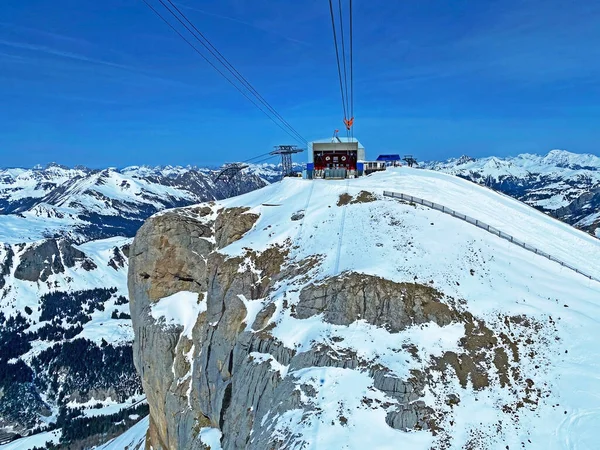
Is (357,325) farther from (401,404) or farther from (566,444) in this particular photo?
(566,444)

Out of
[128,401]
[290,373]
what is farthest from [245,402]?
[128,401]

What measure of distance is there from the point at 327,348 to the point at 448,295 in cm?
1051

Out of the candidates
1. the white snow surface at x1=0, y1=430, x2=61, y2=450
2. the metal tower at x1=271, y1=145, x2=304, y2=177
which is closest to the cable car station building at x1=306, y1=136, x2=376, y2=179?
the metal tower at x1=271, y1=145, x2=304, y2=177

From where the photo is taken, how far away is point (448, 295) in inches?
1271

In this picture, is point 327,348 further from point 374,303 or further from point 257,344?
point 257,344

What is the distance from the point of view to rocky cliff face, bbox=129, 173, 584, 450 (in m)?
24.9

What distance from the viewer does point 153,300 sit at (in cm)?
5253

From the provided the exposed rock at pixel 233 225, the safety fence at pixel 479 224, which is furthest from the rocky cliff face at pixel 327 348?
the safety fence at pixel 479 224

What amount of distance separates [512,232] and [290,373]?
29261 mm

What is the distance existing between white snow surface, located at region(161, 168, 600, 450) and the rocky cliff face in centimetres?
13

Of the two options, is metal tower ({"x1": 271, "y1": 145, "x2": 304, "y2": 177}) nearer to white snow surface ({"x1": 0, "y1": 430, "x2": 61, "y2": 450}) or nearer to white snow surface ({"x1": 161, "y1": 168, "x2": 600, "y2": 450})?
white snow surface ({"x1": 161, "y1": 168, "x2": 600, "y2": 450})

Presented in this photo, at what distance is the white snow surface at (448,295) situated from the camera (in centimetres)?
2406

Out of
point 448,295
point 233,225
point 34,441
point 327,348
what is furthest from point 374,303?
point 34,441

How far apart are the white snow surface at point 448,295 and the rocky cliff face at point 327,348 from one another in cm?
13
